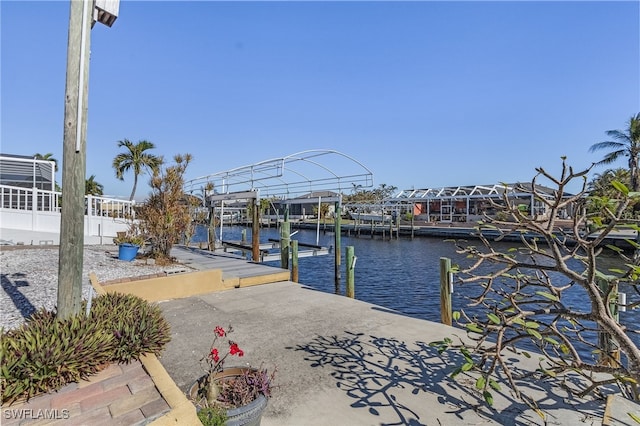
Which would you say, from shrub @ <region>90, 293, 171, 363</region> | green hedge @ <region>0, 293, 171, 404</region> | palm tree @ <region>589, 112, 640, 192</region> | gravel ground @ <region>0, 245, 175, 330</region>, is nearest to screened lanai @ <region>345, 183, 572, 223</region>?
palm tree @ <region>589, 112, 640, 192</region>

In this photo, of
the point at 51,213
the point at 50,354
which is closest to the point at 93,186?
the point at 51,213

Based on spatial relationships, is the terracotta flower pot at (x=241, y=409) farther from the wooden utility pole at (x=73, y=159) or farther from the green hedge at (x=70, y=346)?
the wooden utility pole at (x=73, y=159)

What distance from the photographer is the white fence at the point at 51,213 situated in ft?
39.3

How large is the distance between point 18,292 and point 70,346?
410 cm

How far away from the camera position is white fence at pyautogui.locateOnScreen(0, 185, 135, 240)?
12.0m

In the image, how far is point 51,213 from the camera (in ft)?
41.7

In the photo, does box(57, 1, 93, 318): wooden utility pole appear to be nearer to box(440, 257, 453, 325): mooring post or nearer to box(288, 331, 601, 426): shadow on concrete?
box(288, 331, 601, 426): shadow on concrete

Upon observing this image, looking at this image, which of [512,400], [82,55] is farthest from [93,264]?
[512,400]

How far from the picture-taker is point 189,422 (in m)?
2.54

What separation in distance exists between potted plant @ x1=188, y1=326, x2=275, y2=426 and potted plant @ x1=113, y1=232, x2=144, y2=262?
7919 millimetres

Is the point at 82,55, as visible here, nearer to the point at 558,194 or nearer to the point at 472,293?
the point at 558,194

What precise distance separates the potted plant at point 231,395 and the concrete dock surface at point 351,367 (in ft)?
1.34

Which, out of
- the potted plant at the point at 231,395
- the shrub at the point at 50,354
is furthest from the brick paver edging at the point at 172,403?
the shrub at the point at 50,354

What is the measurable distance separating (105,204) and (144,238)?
6.36m
